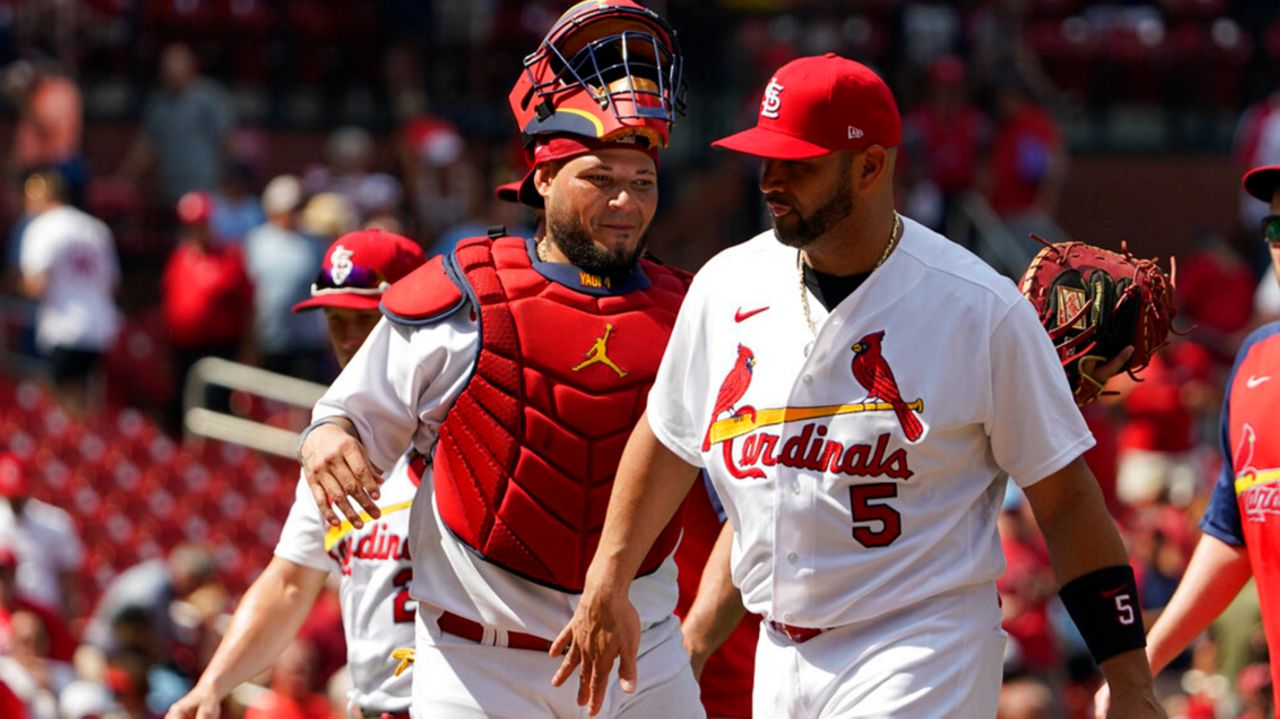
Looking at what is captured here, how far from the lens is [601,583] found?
423 centimetres

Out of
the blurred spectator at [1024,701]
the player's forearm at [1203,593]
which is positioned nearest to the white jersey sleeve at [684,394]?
the player's forearm at [1203,593]

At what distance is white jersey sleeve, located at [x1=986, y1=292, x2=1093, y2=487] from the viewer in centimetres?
406

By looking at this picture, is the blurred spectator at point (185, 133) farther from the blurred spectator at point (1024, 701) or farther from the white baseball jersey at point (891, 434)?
the white baseball jersey at point (891, 434)

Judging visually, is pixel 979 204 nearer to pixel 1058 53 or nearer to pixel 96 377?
pixel 1058 53

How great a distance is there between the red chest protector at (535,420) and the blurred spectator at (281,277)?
29.4 ft

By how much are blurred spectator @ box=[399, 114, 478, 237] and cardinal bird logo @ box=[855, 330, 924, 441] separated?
11984mm

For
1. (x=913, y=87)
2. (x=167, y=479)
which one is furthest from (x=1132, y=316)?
(x=913, y=87)

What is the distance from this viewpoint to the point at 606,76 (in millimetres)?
4793

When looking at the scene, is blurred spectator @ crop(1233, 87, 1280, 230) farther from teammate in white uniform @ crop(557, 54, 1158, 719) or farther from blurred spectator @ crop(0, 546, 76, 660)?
teammate in white uniform @ crop(557, 54, 1158, 719)

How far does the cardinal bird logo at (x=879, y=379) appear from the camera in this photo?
4066 millimetres

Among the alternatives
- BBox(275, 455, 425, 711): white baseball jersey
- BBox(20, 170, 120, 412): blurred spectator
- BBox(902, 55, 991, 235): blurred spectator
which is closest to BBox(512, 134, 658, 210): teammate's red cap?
BBox(275, 455, 425, 711): white baseball jersey

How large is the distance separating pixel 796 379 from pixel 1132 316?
0.90 metres

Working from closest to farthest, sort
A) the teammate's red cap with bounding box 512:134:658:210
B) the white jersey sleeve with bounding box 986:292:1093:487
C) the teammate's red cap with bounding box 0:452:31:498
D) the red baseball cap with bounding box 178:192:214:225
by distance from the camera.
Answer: the white jersey sleeve with bounding box 986:292:1093:487
the teammate's red cap with bounding box 512:134:658:210
the teammate's red cap with bounding box 0:452:31:498
the red baseball cap with bounding box 178:192:214:225

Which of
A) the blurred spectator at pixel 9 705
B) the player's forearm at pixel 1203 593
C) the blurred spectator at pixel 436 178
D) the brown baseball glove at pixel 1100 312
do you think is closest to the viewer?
the brown baseball glove at pixel 1100 312
